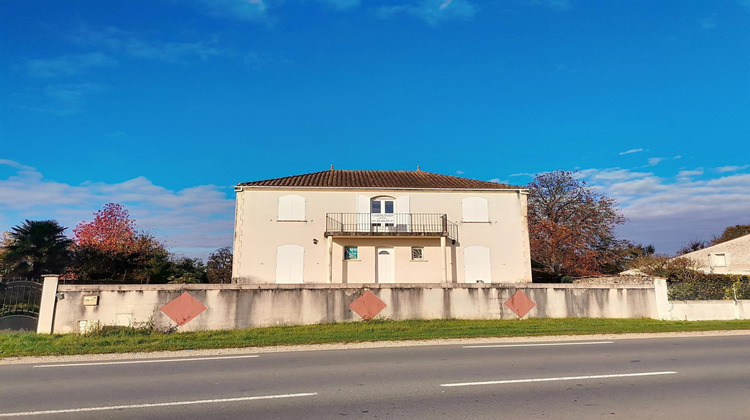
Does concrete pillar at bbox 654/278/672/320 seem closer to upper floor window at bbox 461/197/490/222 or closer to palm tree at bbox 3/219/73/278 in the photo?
upper floor window at bbox 461/197/490/222

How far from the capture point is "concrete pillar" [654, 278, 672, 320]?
54.3 feet

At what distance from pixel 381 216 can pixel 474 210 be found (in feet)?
17.4

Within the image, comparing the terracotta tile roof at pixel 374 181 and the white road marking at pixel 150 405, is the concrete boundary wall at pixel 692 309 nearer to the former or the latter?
the terracotta tile roof at pixel 374 181

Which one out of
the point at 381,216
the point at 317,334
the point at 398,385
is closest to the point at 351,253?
the point at 381,216

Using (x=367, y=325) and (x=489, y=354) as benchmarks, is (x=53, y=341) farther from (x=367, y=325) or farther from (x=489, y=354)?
(x=489, y=354)

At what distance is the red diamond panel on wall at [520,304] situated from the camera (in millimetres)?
15427

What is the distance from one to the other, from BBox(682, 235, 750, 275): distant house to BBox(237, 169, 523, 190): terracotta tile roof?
19514 mm

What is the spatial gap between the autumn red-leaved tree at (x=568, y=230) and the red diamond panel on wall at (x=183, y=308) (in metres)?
24.1

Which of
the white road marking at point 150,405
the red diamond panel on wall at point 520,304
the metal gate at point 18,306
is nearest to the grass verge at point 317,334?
the red diamond panel on wall at point 520,304

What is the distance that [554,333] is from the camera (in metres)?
12.5

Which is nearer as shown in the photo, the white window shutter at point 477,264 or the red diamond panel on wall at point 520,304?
the red diamond panel on wall at point 520,304

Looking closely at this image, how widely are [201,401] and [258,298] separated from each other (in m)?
8.58

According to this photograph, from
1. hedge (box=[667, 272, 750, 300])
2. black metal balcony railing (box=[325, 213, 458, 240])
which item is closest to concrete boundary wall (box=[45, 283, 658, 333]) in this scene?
hedge (box=[667, 272, 750, 300])

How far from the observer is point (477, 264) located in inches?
933
